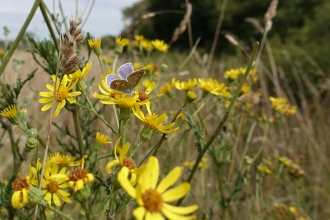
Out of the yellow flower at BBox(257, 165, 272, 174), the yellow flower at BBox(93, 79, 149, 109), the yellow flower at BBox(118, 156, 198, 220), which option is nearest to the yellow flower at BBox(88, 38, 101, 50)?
the yellow flower at BBox(93, 79, 149, 109)

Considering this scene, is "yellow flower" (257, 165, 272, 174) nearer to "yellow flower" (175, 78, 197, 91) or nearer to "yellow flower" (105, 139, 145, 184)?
"yellow flower" (175, 78, 197, 91)

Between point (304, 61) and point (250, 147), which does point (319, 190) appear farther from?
point (304, 61)

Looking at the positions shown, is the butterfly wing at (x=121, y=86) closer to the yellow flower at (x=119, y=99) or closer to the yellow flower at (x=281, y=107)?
the yellow flower at (x=119, y=99)

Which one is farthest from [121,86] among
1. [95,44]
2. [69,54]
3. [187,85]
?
[187,85]

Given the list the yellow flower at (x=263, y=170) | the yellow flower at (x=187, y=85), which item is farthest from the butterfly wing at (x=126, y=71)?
the yellow flower at (x=263, y=170)

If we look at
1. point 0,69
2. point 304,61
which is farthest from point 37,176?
point 304,61
